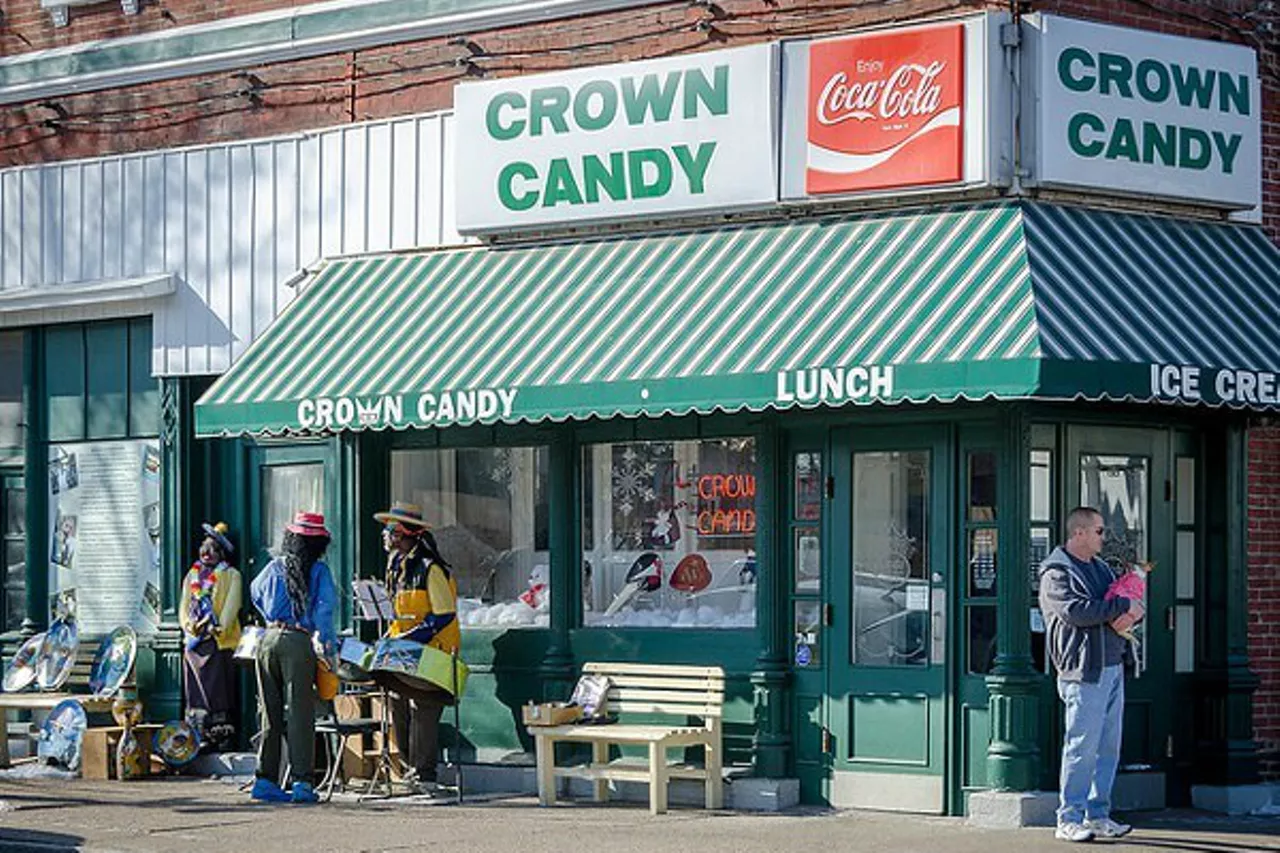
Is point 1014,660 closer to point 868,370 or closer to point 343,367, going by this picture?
point 868,370

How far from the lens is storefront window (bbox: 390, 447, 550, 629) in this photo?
1659cm

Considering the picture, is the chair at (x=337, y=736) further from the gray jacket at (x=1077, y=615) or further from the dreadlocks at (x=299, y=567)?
the gray jacket at (x=1077, y=615)

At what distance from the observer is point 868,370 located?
13828 millimetres

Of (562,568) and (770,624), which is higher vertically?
(562,568)

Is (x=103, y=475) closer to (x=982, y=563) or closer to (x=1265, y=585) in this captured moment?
(x=982, y=563)

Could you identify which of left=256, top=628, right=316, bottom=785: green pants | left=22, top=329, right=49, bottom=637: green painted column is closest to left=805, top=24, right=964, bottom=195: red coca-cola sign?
left=256, top=628, right=316, bottom=785: green pants

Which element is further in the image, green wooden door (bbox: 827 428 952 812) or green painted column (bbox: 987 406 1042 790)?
green wooden door (bbox: 827 428 952 812)

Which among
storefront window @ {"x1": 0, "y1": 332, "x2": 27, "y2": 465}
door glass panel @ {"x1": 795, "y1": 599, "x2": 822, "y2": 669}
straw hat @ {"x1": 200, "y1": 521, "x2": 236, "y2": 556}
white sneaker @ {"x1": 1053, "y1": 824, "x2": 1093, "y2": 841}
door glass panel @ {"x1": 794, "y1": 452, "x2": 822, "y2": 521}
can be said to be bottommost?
white sneaker @ {"x1": 1053, "y1": 824, "x2": 1093, "y2": 841}

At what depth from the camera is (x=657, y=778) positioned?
1485 cm

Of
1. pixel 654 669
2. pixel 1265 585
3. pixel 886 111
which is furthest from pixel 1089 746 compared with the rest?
pixel 886 111

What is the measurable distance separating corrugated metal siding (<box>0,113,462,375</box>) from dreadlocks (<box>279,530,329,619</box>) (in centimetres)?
248

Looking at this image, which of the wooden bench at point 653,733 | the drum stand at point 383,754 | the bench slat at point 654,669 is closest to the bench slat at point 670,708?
the wooden bench at point 653,733

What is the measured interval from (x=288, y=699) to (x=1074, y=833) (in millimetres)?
5111

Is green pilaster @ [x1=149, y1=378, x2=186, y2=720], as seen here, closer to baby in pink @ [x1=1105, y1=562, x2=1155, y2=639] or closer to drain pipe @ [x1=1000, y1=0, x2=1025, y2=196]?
drain pipe @ [x1=1000, y1=0, x2=1025, y2=196]
